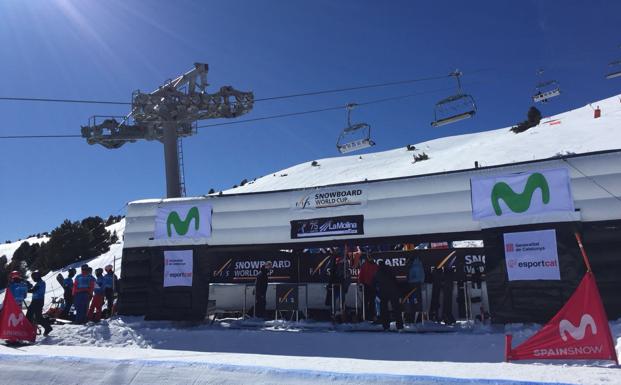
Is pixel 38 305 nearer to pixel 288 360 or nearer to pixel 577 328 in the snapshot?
pixel 288 360

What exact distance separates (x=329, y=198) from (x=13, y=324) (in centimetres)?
699

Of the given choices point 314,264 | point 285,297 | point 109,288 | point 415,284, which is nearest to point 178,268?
point 109,288

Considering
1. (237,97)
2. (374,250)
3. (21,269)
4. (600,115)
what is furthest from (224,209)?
(600,115)

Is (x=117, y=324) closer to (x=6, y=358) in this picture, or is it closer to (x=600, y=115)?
(x=6, y=358)

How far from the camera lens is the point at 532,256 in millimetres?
9273

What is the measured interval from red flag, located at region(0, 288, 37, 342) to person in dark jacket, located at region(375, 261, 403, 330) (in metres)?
7.21

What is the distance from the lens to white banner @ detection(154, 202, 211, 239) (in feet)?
40.9

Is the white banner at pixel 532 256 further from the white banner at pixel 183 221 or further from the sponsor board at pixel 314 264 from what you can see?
the white banner at pixel 183 221

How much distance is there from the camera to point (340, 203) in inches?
448

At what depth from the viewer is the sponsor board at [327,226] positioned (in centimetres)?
1113

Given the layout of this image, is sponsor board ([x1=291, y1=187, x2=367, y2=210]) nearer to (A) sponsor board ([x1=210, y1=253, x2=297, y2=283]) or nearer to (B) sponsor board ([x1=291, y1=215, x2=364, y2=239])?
(B) sponsor board ([x1=291, y1=215, x2=364, y2=239])

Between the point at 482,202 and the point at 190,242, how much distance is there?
6975 millimetres

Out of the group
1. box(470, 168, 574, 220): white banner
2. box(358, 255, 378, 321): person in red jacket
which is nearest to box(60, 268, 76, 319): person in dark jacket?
box(358, 255, 378, 321): person in red jacket

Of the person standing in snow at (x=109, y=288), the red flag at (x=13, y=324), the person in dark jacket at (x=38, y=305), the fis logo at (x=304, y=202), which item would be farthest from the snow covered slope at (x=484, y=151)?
the red flag at (x=13, y=324)
